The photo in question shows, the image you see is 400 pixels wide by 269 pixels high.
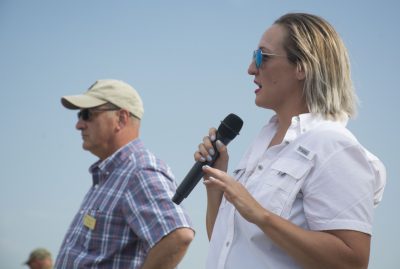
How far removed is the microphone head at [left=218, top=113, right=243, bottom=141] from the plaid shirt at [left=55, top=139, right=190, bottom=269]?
1.18m

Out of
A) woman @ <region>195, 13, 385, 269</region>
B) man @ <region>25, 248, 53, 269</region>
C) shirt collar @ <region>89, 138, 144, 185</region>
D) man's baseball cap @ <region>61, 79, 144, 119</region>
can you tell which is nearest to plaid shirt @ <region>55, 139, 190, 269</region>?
shirt collar @ <region>89, 138, 144, 185</region>

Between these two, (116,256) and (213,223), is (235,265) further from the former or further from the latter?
(116,256)

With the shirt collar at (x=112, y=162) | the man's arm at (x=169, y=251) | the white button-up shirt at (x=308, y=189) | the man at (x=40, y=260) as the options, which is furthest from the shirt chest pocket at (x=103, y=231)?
the man at (x=40, y=260)

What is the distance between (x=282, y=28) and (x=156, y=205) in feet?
5.20

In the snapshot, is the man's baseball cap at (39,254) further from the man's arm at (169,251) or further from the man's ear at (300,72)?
the man's ear at (300,72)

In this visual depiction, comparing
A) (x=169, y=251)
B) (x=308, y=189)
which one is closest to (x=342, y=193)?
(x=308, y=189)

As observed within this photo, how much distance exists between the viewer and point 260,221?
2.40m

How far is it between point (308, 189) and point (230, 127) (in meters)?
0.57

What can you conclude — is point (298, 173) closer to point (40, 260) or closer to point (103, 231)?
point (103, 231)

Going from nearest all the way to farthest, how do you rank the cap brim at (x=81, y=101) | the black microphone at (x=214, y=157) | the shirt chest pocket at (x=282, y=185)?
the shirt chest pocket at (x=282, y=185)
the black microphone at (x=214, y=157)
the cap brim at (x=81, y=101)

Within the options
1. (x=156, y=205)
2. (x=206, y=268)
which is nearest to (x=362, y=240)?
(x=206, y=268)

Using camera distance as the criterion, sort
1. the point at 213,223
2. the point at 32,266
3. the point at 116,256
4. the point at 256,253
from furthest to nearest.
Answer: the point at 32,266 → the point at 116,256 → the point at 213,223 → the point at 256,253

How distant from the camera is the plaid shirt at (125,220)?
155 inches

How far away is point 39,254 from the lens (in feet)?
30.2
